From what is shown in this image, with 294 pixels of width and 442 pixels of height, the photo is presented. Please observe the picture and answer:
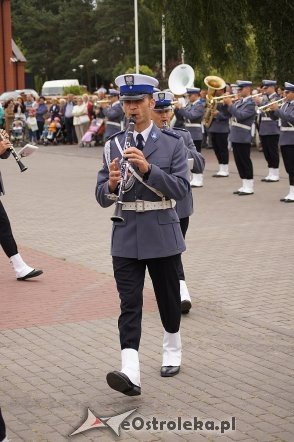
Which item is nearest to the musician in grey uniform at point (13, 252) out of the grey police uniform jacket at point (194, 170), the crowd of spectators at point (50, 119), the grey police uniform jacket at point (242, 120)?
the grey police uniform jacket at point (194, 170)

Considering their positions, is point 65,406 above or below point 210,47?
below

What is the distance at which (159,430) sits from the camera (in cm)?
539

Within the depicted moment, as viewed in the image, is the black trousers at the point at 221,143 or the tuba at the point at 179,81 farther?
the tuba at the point at 179,81

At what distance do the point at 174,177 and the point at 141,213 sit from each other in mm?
327

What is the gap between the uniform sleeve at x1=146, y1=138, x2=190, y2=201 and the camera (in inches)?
233

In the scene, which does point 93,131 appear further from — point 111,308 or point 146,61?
point 146,61

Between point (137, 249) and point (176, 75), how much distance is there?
1452 centimetres

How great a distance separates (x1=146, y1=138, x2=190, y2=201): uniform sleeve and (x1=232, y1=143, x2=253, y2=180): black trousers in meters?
10.9

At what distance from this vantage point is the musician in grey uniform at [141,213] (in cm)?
598

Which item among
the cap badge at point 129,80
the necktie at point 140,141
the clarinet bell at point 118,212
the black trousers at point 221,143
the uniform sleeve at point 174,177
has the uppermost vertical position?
the cap badge at point 129,80

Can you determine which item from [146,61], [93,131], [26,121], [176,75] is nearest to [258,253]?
[176,75]

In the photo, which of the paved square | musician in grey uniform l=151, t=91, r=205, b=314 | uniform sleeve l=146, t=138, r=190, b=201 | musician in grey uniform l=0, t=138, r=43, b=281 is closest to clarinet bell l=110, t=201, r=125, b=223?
uniform sleeve l=146, t=138, r=190, b=201

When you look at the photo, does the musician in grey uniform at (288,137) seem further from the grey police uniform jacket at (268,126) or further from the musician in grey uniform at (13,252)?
the musician in grey uniform at (13,252)

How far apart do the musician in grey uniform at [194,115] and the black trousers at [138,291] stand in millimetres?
12371
